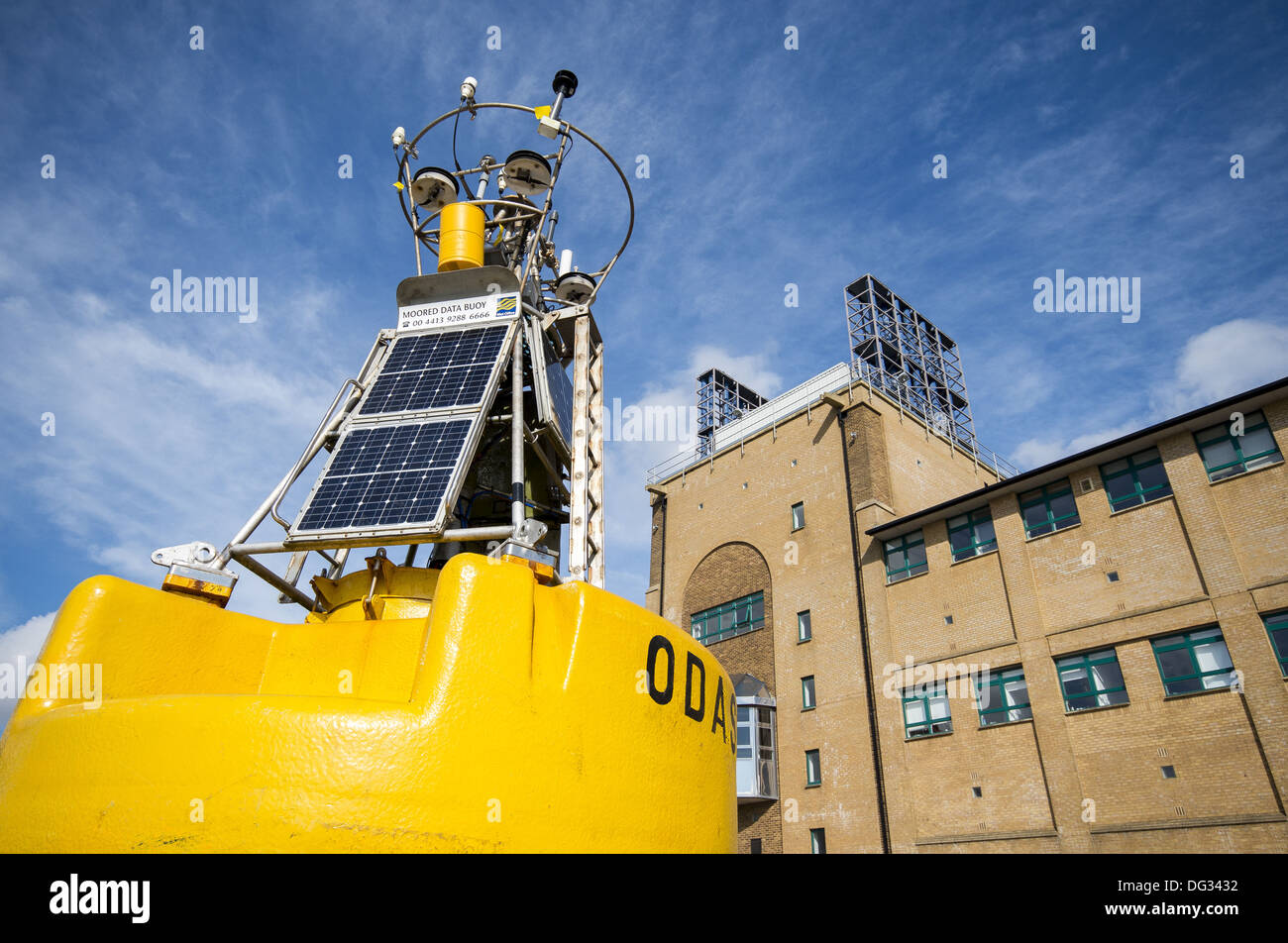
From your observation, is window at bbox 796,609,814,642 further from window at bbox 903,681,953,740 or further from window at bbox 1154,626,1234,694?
window at bbox 1154,626,1234,694

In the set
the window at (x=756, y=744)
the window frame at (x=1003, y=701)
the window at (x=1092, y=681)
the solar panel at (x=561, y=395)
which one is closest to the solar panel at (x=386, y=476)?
the solar panel at (x=561, y=395)

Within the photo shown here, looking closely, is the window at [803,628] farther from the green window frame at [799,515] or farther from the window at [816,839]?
the window at [816,839]

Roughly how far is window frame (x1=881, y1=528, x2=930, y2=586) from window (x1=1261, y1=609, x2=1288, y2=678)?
34.1ft

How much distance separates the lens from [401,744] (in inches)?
156

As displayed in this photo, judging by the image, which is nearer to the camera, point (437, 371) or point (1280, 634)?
point (437, 371)

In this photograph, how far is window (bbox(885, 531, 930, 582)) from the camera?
2898 centimetres

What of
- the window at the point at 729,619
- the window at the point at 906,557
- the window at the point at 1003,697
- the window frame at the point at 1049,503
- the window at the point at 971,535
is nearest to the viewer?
the window at the point at 1003,697

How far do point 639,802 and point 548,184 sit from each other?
896 centimetres

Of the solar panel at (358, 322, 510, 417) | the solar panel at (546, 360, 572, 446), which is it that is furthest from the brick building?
the solar panel at (358, 322, 510, 417)

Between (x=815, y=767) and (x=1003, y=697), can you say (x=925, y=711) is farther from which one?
(x=815, y=767)

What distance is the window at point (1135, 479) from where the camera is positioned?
2334 centimetres

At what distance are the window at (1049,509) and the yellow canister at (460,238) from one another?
74.2ft

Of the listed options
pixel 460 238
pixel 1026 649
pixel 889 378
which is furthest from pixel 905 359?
pixel 460 238

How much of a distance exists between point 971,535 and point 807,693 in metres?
9.12
